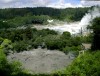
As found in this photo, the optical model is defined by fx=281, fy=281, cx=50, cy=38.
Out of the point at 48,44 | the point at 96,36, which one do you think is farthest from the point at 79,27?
the point at 96,36

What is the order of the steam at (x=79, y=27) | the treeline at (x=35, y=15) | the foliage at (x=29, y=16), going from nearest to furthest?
1. the steam at (x=79, y=27)
2. the foliage at (x=29, y=16)
3. the treeline at (x=35, y=15)

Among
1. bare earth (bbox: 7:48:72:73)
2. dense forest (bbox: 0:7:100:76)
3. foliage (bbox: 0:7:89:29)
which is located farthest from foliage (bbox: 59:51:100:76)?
foliage (bbox: 0:7:89:29)

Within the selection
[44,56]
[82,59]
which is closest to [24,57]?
[44,56]

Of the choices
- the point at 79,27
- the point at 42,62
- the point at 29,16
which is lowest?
the point at 29,16

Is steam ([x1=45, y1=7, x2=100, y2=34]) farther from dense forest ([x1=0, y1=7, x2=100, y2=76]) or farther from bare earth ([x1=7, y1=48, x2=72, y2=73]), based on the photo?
bare earth ([x1=7, y1=48, x2=72, y2=73])

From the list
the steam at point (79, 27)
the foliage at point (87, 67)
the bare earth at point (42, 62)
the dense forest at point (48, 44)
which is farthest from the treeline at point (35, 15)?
the foliage at point (87, 67)

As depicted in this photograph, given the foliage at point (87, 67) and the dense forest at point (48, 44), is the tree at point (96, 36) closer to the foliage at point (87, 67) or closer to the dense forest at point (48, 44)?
the dense forest at point (48, 44)

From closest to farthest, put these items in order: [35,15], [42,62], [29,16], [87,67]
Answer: [87,67], [42,62], [29,16], [35,15]

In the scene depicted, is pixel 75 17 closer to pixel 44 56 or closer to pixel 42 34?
pixel 42 34

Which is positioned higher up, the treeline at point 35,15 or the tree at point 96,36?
the tree at point 96,36

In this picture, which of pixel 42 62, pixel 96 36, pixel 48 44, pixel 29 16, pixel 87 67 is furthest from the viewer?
pixel 29 16

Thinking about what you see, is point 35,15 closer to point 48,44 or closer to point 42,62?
point 48,44
